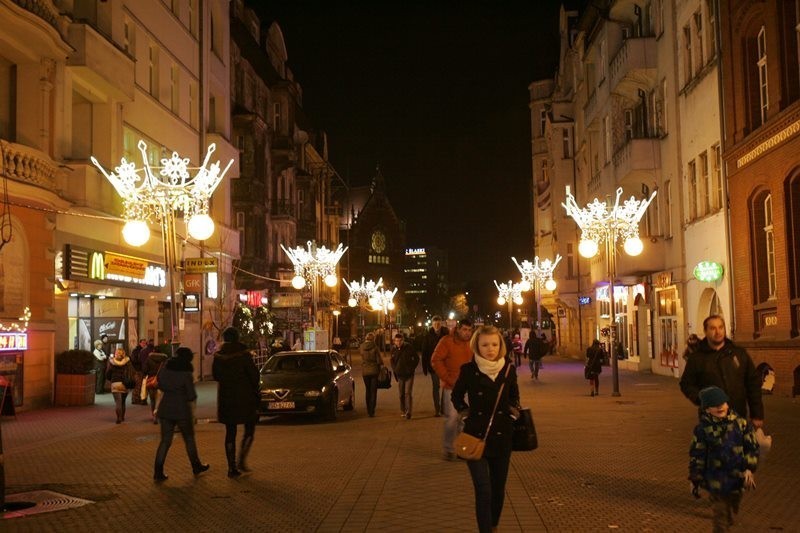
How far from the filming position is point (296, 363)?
65.1 feet

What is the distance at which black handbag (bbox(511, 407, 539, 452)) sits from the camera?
23.4ft

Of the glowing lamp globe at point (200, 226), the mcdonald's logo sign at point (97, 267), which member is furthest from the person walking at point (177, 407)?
the mcdonald's logo sign at point (97, 267)

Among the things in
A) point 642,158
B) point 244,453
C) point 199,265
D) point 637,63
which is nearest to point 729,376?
point 244,453

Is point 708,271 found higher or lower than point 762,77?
lower

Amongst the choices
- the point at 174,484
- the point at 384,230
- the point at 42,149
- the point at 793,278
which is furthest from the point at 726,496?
the point at 384,230

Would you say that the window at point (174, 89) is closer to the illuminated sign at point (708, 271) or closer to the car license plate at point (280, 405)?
the car license plate at point (280, 405)

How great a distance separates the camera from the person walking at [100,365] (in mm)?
25531

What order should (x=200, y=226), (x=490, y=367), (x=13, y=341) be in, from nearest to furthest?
(x=490, y=367), (x=200, y=226), (x=13, y=341)

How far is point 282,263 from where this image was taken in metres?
54.1

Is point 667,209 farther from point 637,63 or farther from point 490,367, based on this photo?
point 490,367

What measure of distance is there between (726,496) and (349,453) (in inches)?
284

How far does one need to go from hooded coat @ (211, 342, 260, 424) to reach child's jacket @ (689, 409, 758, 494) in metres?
5.98

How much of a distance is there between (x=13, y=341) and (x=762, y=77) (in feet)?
62.3

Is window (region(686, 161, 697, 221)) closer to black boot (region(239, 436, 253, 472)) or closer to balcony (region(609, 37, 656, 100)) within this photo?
balcony (region(609, 37, 656, 100))
